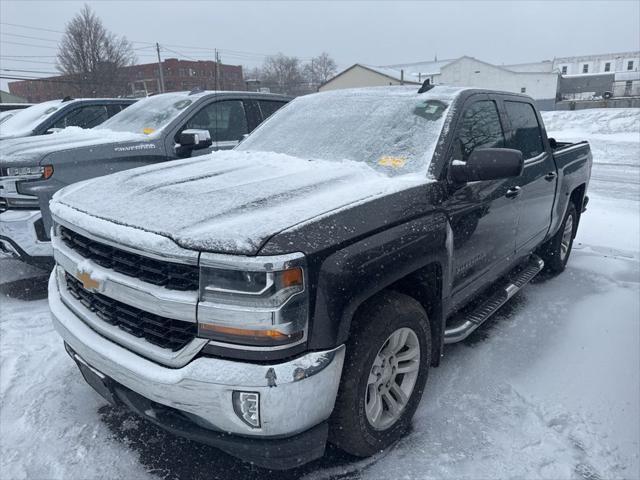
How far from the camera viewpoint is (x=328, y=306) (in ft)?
6.03

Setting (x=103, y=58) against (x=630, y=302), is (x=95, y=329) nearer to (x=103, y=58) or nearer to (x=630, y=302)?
(x=630, y=302)

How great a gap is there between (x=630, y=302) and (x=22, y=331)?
202 inches

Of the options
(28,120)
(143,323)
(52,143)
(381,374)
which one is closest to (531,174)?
(381,374)

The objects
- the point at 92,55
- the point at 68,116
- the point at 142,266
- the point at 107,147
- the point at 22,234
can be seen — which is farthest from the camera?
the point at 92,55

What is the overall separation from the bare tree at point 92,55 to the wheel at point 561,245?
160ft

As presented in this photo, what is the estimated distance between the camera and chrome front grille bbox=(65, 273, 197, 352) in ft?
6.12

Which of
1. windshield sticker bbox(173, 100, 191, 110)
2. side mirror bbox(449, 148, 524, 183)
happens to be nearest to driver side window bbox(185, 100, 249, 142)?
windshield sticker bbox(173, 100, 191, 110)

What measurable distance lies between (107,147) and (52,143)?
2.17 ft

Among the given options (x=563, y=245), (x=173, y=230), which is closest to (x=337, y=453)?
(x=173, y=230)

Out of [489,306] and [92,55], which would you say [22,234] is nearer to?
[489,306]

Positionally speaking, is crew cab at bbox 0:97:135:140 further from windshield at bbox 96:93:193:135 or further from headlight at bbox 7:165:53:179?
headlight at bbox 7:165:53:179

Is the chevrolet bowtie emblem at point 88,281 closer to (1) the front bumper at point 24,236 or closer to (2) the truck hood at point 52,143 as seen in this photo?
(1) the front bumper at point 24,236

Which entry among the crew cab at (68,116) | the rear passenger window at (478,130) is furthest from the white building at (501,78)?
the rear passenger window at (478,130)

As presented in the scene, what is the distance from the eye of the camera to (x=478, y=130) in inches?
125
